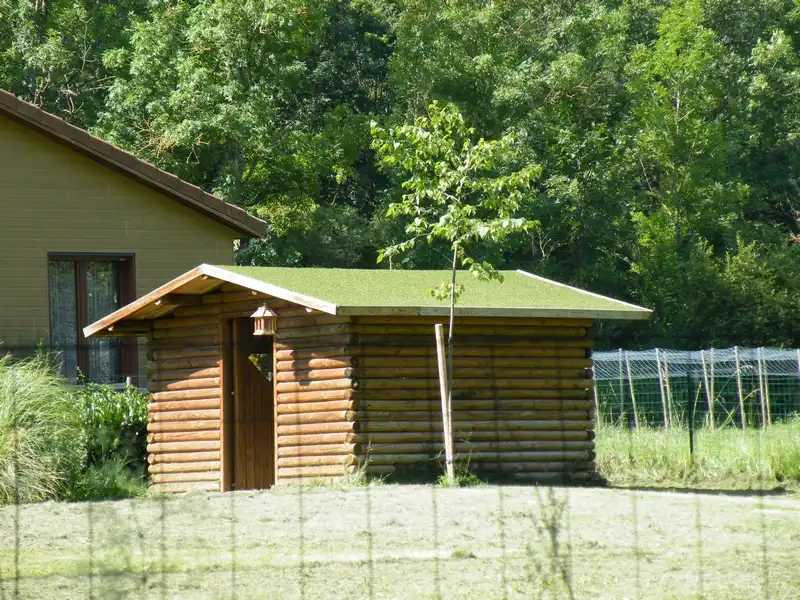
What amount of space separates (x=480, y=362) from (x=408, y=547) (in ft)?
20.0

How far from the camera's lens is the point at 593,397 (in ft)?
57.8

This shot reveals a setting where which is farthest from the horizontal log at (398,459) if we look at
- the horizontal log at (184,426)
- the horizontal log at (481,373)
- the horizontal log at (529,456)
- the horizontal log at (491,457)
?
the horizontal log at (184,426)

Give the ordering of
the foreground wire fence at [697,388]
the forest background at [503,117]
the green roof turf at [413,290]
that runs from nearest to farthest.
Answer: the green roof turf at [413,290] → the foreground wire fence at [697,388] → the forest background at [503,117]

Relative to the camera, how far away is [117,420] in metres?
18.5

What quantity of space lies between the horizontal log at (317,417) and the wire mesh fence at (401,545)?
877 millimetres

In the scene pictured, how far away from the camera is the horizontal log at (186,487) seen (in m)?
16.9

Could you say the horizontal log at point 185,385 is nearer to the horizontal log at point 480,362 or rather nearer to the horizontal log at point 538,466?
the horizontal log at point 480,362

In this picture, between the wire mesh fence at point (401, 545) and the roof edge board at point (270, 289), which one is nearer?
the wire mesh fence at point (401, 545)

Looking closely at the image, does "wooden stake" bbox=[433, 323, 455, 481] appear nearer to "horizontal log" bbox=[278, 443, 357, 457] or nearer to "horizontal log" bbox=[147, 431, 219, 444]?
"horizontal log" bbox=[278, 443, 357, 457]

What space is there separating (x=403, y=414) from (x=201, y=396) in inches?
116

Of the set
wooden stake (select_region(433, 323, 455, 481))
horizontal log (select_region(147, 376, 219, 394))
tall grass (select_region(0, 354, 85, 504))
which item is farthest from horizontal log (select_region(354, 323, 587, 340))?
tall grass (select_region(0, 354, 85, 504))

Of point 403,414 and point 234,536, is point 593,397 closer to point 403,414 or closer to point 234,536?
point 403,414

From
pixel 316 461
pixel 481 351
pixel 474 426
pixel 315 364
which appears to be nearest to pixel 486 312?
pixel 481 351

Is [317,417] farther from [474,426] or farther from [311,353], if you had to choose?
[474,426]
